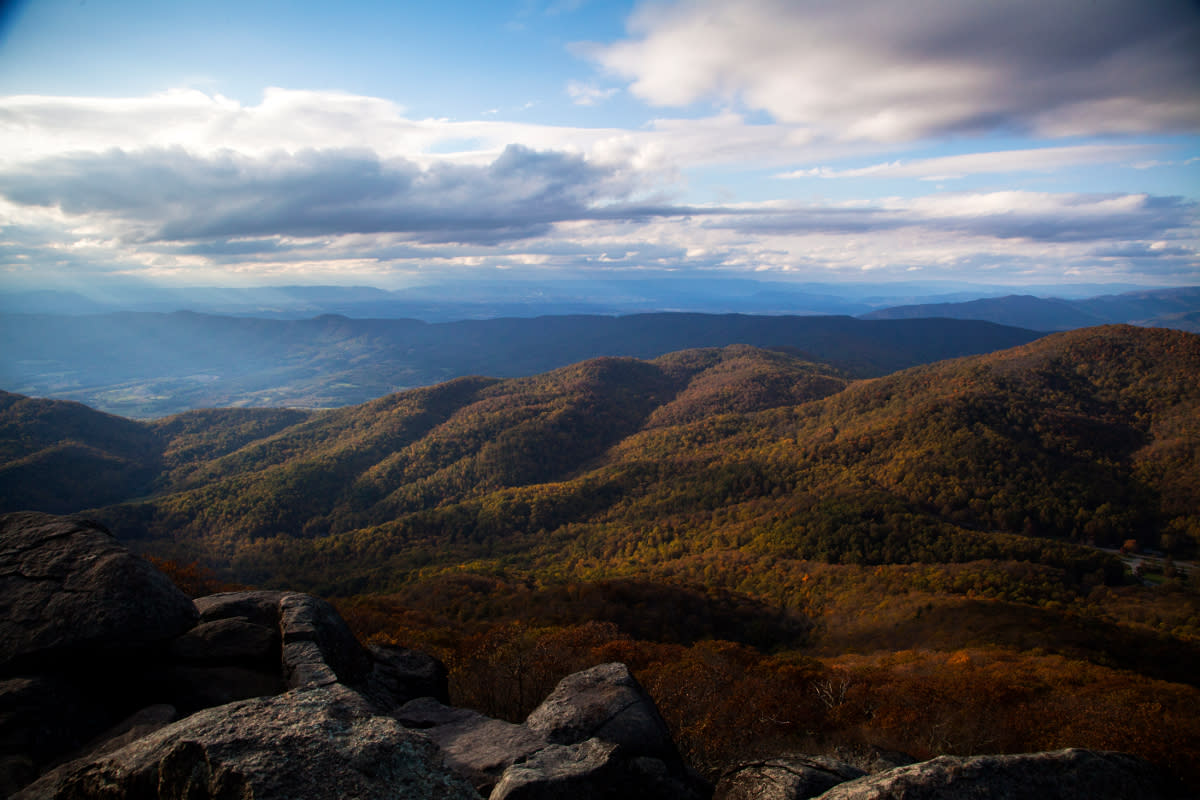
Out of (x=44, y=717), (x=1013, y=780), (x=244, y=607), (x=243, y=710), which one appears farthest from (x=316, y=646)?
(x=1013, y=780)

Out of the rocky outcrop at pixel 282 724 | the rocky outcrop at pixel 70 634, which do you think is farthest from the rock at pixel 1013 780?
the rocky outcrop at pixel 70 634

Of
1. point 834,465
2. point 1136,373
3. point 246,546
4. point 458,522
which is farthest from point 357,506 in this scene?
point 1136,373

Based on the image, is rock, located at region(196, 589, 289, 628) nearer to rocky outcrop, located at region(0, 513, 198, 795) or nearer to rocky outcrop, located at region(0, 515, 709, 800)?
rocky outcrop, located at region(0, 515, 709, 800)

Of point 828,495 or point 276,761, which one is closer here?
point 276,761

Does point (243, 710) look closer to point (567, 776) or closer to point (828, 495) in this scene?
point (567, 776)

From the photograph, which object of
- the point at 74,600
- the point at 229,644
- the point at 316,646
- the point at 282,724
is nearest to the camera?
the point at 282,724

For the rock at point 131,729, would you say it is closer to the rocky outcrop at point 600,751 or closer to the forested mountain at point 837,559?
the rocky outcrop at point 600,751

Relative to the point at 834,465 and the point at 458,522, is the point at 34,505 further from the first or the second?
the point at 834,465
